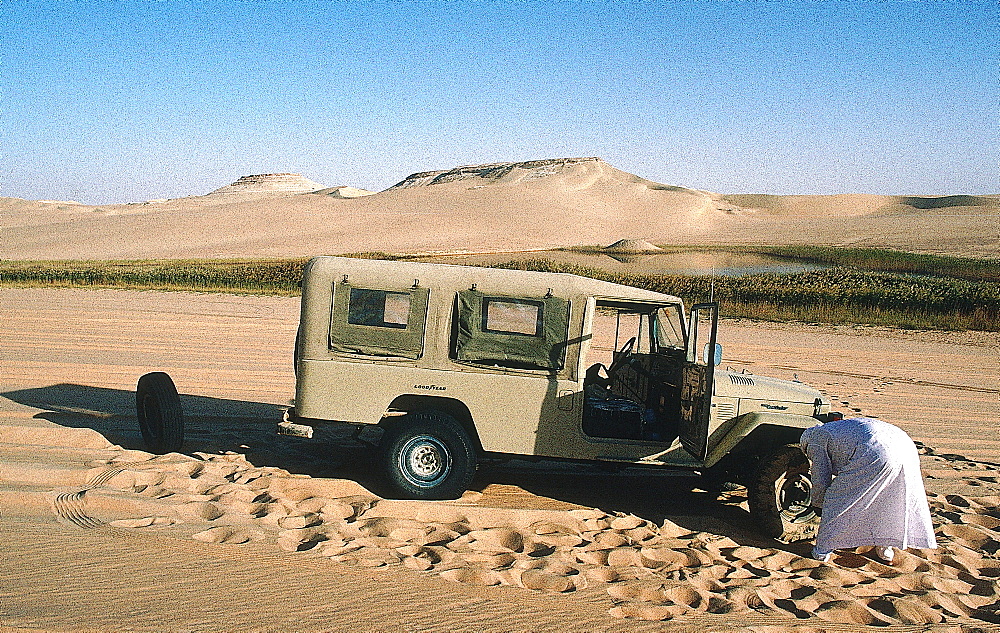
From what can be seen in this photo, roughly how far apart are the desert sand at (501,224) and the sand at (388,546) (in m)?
55.7

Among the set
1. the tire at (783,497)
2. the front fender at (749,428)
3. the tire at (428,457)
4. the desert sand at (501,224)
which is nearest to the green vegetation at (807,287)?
the front fender at (749,428)

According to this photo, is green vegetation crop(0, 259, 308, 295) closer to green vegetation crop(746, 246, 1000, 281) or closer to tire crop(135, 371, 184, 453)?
tire crop(135, 371, 184, 453)

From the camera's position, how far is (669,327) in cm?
774

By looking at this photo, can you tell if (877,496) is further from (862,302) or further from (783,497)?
(862,302)

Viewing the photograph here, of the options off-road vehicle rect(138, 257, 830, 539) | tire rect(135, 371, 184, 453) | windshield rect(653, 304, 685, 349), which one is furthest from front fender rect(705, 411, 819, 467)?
tire rect(135, 371, 184, 453)

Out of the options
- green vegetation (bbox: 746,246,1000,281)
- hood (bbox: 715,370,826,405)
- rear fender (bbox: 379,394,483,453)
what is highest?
green vegetation (bbox: 746,246,1000,281)

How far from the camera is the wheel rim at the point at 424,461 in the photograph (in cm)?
721

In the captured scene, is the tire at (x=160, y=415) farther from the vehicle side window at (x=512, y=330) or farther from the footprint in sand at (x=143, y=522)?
the vehicle side window at (x=512, y=330)

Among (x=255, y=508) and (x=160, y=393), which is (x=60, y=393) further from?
(x=255, y=508)

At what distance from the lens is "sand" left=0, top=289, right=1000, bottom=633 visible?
15.7 feet

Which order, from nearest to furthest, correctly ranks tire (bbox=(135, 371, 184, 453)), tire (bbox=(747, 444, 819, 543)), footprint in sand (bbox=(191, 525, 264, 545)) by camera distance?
1. footprint in sand (bbox=(191, 525, 264, 545))
2. tire (bbox=(747, 444, 819, 543))
3. tire (bbox=(135, 371, 184, 453))

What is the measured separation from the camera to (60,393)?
11102mm

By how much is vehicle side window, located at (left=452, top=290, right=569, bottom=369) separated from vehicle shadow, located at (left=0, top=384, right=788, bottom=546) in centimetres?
123

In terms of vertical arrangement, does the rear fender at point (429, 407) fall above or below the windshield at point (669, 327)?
below
